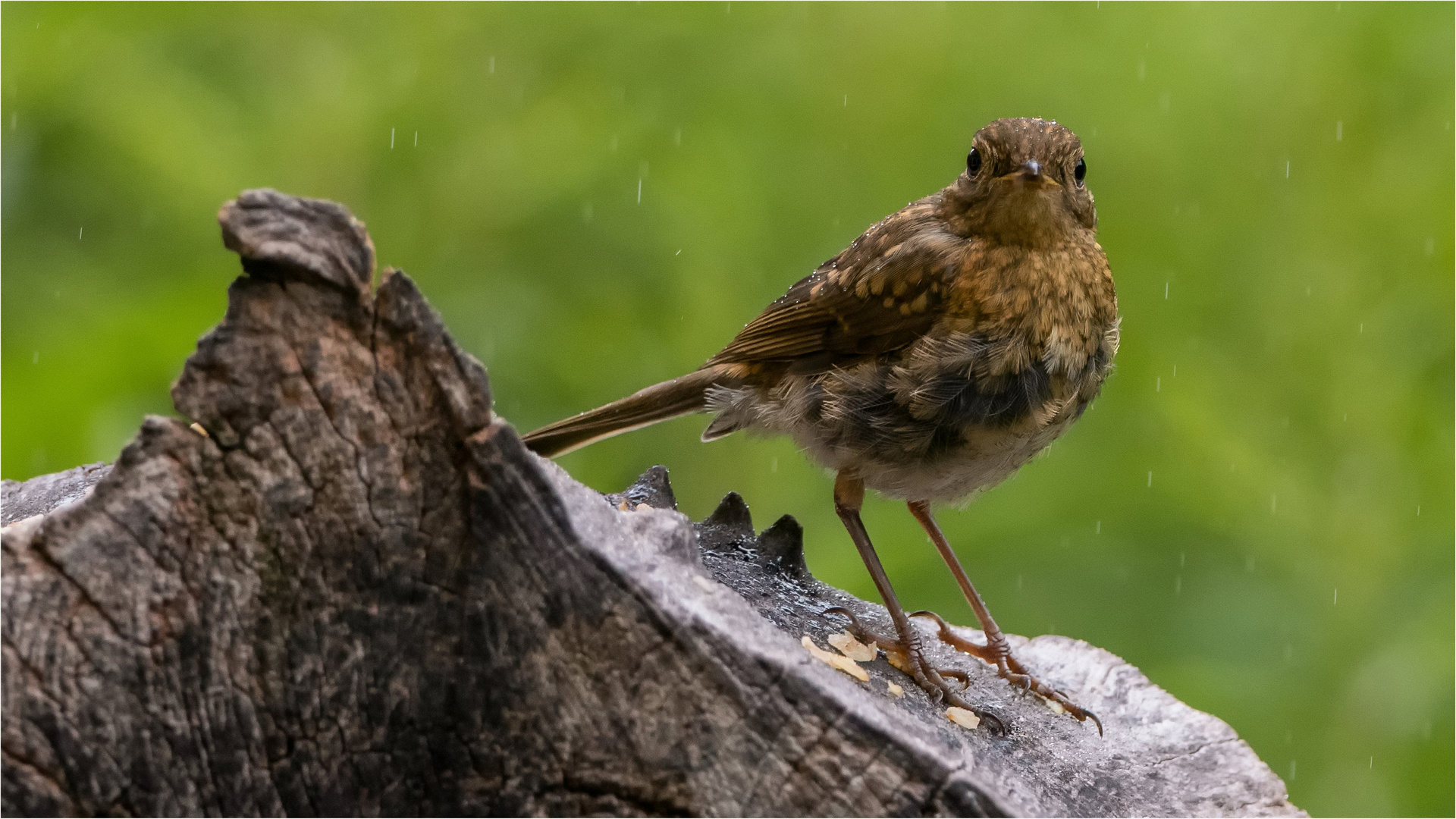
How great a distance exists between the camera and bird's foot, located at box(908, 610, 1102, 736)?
3.17m

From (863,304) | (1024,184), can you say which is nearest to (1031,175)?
Result: (1024,184)

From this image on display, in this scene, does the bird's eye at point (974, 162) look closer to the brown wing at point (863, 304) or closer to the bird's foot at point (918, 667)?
the brown wing at point (863, 304)

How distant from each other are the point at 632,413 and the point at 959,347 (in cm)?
99

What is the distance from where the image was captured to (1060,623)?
14.3ft

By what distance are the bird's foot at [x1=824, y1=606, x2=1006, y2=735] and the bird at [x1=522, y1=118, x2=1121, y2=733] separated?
0.01m

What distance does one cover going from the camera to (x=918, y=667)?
114 inches

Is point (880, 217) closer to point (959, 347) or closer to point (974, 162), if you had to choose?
point (974, 162)

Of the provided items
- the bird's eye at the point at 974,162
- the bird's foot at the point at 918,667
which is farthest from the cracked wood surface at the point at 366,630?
the bird's eye at the point at 974,162

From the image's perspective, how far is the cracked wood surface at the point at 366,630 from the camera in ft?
6.07

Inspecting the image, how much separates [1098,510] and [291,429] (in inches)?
108

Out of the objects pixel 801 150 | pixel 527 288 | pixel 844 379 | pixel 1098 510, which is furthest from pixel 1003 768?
pixel 801 150

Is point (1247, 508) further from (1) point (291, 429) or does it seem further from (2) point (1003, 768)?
(1) point (291, 429)

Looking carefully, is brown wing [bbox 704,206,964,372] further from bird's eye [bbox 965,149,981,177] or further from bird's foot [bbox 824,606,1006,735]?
bird's foot [bbox 824,606,1006,735]

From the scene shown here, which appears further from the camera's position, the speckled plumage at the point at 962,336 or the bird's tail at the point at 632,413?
the bird's tail at the point at 632,413
